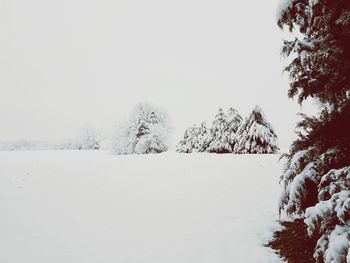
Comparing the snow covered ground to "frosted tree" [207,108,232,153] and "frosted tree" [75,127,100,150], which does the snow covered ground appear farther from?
"frosted tree" [75,127,100,150]

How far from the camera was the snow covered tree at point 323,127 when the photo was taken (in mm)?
3402

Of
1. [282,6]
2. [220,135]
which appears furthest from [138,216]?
[220,135]

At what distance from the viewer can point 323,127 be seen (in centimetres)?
436

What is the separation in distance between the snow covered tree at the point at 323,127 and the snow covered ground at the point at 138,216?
1.46m

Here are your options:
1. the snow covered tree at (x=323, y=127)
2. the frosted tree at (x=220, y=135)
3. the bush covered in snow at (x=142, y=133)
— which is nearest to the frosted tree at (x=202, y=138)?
the frosted tree at (x=220, y=135)

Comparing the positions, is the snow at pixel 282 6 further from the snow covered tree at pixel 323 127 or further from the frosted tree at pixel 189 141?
the frosted tree at pixel 189 141

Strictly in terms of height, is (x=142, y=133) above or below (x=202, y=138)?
below

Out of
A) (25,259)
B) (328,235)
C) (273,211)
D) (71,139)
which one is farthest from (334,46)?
(71,139)

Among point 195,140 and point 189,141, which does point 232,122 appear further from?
point 189,141

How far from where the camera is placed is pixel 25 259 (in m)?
5.03

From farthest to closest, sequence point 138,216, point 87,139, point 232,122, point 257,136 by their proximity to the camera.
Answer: point 87,139, point 232,122, point 257,136, point 138,216

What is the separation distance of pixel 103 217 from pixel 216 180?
16.3 feet

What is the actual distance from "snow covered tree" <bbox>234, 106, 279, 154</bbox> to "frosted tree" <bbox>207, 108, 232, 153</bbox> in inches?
116

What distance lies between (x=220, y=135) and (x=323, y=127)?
85.8ft
